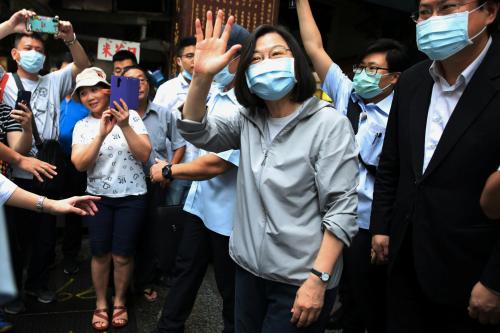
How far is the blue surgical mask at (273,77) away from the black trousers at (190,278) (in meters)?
1.27

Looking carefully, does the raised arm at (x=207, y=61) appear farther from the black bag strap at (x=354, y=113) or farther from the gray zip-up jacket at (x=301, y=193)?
the black bag strap at (x=354, y=113)

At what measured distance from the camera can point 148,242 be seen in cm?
374

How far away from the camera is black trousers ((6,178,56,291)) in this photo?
3549 mm

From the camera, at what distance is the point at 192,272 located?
9.61ft

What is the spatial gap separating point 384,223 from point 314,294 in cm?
72

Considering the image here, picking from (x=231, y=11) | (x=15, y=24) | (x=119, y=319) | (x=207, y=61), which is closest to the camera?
(x=207, y=61)

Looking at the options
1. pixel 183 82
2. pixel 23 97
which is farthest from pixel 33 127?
pixel 183 82

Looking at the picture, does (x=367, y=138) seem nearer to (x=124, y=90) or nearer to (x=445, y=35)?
(x=445, y=35)

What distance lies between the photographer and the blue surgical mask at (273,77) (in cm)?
191

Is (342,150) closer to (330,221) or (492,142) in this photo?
(330,221)

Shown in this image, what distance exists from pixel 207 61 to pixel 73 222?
3471 millimetres

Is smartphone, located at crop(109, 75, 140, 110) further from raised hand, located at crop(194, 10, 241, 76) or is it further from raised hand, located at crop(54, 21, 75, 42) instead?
raised hand, located at crop(194, 10, 241, 76)

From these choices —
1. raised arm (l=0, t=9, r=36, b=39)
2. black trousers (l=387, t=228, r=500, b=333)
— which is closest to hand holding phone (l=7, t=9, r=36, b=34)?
raised arm (l=0, t=9, r=36, b=39)

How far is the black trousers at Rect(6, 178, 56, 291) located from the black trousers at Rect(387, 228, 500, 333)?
2.95 m
